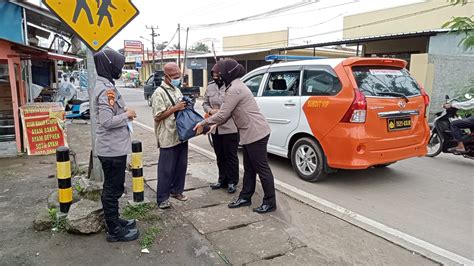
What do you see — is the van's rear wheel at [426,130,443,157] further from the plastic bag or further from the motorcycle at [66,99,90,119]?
the motorcycle at [66,99,90,119]

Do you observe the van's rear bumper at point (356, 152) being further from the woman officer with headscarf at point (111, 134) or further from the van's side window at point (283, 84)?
the woman officer with headscarf at point (111, 134)

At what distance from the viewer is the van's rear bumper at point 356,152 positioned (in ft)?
14.5

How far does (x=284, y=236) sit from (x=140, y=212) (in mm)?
1603

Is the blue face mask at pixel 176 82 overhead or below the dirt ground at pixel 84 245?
overhead

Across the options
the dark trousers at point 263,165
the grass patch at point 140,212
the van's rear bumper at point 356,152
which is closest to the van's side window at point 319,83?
the van's rear bumper at point 356,152

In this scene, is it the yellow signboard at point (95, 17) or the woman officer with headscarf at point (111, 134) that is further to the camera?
the yellow signboard at point (95, 17)

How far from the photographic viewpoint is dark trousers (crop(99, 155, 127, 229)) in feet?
10.1

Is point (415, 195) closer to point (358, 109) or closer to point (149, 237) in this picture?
point (358, 109)

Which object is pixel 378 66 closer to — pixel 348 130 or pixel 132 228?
pixel 348 130

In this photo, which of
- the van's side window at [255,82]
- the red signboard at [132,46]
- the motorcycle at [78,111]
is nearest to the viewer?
the van's side window at [255,82]

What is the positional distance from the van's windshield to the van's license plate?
1.09 feet

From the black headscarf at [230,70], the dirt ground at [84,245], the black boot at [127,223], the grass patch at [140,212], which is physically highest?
the black headscarf at [230,70]

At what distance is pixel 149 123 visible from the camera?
37.9 ft

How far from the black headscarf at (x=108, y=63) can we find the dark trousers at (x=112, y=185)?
734 mm
